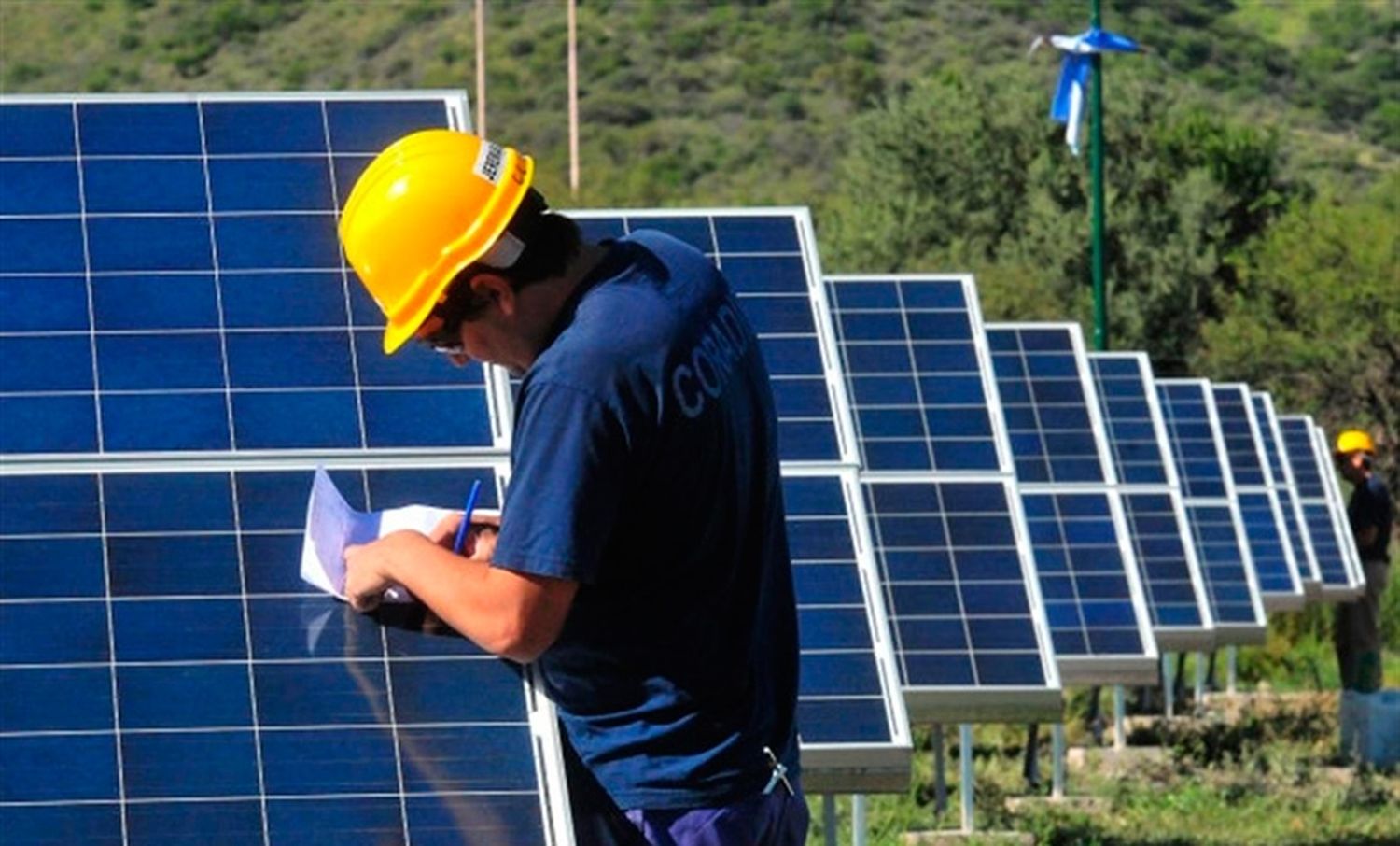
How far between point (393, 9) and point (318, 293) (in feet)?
213

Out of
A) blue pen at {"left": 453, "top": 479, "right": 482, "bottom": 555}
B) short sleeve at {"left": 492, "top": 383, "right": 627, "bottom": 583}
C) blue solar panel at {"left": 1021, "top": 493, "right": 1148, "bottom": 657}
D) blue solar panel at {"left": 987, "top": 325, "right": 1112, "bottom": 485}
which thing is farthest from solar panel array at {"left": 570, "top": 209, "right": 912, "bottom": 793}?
blue solar panel at {"left": 987, "top": 325, "right": 1112, "bottom": 485}

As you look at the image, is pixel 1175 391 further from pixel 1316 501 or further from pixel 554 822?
pixel 554 822

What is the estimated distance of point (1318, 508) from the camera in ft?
106

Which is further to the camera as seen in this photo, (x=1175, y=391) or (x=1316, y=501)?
(x=1316, y=501)

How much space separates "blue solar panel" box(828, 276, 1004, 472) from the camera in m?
13.6

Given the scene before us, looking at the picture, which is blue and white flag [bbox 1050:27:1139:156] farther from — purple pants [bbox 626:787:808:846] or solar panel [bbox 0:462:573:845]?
purple pants [bbox 626:787:808:846]

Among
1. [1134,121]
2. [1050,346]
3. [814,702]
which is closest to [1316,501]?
[1050,346]

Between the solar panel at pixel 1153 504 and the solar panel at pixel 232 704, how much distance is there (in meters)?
13.1

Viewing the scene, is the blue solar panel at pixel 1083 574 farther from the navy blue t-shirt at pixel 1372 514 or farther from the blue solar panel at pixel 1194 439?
the blue solar panel at pixel 1194 439

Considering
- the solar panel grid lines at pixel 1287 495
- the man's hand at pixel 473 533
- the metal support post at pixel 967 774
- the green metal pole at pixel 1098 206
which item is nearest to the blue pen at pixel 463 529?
the man's hand at pixel 473 533

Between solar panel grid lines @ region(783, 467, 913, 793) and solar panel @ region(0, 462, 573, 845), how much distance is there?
3.48 metres

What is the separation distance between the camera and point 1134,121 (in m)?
50.2

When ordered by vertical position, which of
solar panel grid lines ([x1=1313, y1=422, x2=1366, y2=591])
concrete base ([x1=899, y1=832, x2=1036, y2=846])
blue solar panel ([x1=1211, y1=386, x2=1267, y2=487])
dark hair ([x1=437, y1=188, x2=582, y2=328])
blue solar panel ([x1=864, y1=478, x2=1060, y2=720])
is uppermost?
dark hair ([x1=437, y1=188, x2=582, y2=328])

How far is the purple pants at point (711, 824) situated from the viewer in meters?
5.04
